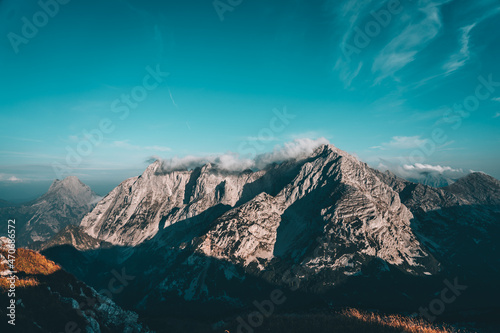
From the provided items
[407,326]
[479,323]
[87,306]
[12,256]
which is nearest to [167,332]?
[87,306]

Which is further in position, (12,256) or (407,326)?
(12,256)

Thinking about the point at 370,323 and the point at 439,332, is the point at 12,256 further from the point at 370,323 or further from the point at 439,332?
the point at 439,332

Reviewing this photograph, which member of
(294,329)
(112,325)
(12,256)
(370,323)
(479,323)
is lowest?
(479,323)

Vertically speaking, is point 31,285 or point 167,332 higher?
point 31,285

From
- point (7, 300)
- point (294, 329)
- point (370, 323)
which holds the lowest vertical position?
point (294, 329)

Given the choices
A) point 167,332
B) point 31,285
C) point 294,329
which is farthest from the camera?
point 167,332

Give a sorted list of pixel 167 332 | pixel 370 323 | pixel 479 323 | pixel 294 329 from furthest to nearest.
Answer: pixel 479 323
pixel 167 332
pixel 294 329
pixel 370 323

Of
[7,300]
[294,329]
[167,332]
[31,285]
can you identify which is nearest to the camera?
[7,300]

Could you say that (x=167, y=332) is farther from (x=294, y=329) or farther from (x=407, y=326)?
(x=407, y=326)

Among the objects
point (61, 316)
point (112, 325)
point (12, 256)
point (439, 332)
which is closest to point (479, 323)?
point (439, 332)
